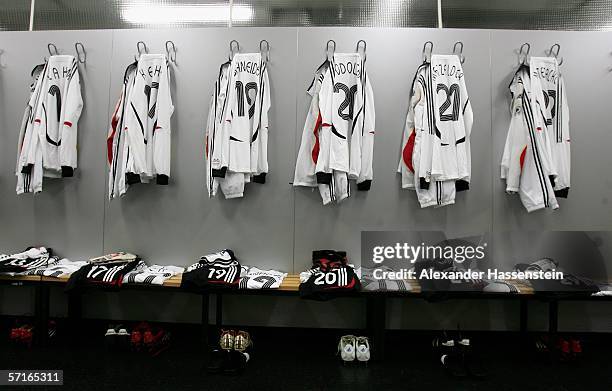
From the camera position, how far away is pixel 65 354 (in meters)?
2.01

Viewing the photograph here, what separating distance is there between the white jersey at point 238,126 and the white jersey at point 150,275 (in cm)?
61

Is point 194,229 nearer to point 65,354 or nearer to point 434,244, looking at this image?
point 65,354

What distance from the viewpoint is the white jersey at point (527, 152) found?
A: 6.88ft

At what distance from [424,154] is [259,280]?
1388 millimetres

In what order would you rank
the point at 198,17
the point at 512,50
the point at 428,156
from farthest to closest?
the point at 198,17 → the point at 512,50 → the point at 428,156

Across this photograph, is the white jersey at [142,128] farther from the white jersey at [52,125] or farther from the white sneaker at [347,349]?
the white sneaker at [347,349]

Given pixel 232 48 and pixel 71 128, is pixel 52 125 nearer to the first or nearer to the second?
pixel 71 128

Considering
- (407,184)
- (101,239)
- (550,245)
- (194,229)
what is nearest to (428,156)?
(407,184)

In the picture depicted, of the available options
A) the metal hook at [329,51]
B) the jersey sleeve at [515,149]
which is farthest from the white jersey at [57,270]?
the jersey sleeve at [515,149]

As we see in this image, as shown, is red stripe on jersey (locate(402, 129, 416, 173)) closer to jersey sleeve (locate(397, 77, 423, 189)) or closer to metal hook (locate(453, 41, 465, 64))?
jersey sleeve (locate(397, 77, 423, 189))

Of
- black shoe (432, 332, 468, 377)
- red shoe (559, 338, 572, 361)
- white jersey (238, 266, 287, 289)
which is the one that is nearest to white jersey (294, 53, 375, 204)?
white jersey (238, 266, 287, 289)

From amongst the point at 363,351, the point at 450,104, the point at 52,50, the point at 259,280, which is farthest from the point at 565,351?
the point at 52,50

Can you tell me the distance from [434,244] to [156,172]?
204 centimetres

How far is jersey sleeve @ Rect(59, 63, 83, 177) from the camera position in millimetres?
2328
